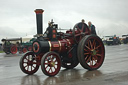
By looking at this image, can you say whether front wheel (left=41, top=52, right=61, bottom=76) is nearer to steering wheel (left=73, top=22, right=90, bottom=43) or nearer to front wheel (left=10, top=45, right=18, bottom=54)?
steering wheel (left=73, top=22, right=90, bottom=43)

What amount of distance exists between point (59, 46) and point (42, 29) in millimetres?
841

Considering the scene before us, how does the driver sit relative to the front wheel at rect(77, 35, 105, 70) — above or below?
above

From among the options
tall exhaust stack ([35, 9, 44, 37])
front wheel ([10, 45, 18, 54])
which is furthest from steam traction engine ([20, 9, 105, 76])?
front wheel ([10, 45, 18, 54])

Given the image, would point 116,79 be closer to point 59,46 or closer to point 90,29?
point 59,46

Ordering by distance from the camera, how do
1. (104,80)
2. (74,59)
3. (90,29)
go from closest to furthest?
(104,80) < (74,59) < (90,29)

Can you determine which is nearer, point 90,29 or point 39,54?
point 39,54

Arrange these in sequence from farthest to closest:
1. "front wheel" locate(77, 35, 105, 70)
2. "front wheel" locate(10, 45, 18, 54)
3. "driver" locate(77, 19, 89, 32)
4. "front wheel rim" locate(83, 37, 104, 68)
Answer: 1. "front wheel" locate(10, 45, 18, 54)
2. "driver" locate(77, 19, 89, 32)
3. "front wheel rim" locate(83, 37, 104, 68)
4. "front wheel" locate(77, 35, 105, 70)

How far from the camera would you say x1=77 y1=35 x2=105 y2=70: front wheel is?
7156 mm

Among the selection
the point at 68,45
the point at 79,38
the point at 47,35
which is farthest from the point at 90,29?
the point at 47,35

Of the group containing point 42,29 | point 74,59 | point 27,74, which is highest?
point 42,29

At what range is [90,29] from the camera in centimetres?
857

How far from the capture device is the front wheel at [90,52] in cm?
716

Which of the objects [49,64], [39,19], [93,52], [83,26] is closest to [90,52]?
[93,52]

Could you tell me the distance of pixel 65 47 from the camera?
7520 mm
